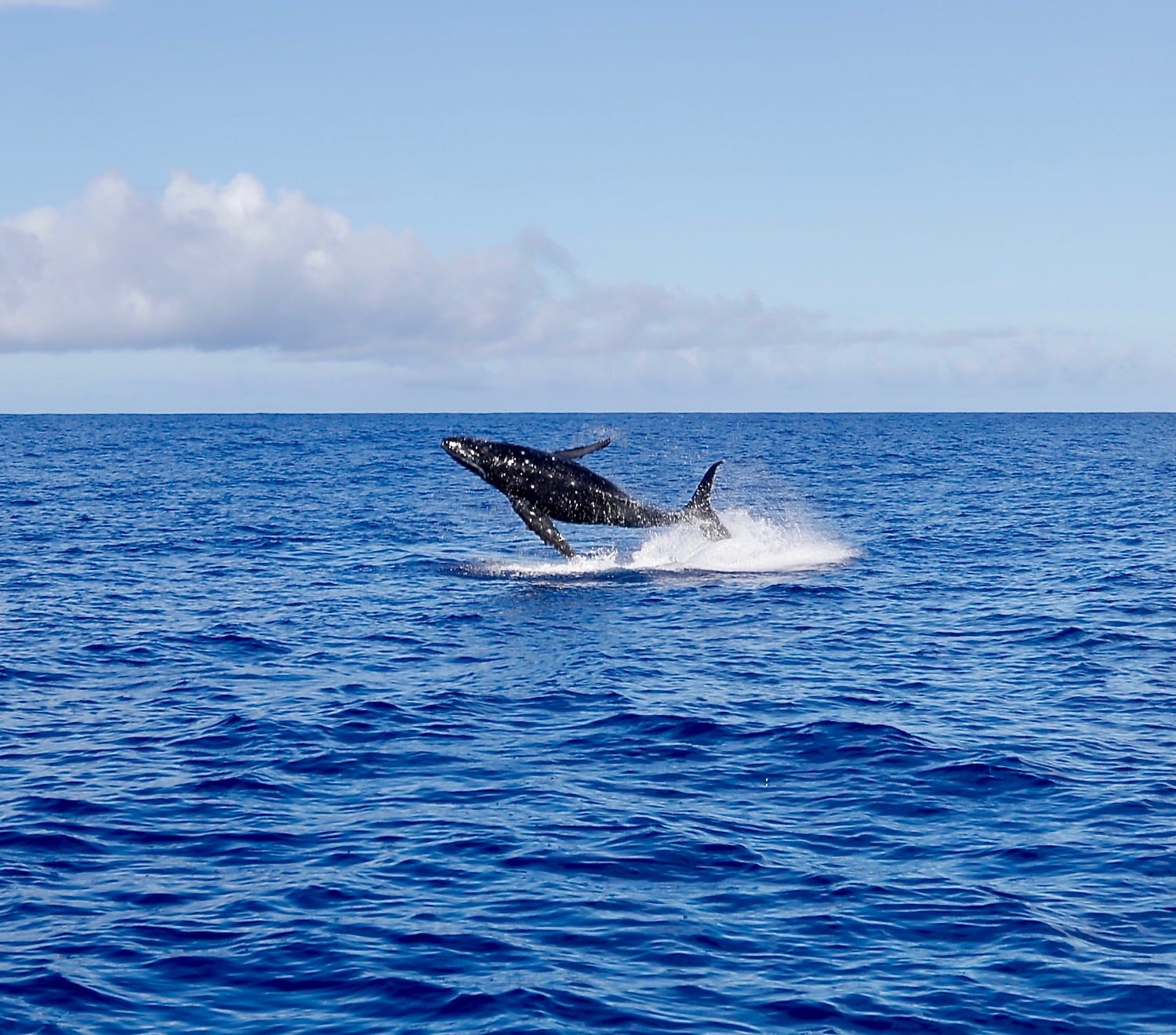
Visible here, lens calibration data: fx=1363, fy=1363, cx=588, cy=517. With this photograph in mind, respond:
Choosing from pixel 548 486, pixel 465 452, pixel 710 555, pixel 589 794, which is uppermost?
pixel 465 452

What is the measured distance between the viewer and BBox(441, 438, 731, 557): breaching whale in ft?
98.7

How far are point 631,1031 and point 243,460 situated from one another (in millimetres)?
92498

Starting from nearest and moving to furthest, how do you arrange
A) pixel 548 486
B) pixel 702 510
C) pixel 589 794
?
pixel 589 794 → pixel 548 486 → pixel 702 510

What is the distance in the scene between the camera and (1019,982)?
11.4 meters

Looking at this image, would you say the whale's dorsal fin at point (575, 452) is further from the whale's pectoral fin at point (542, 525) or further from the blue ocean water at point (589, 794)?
the blue ocean water at point (589, 794)

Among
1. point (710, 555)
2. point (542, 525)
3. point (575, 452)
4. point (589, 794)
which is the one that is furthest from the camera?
point (710, 555)

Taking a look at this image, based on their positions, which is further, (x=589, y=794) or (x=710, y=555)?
(x=710, y=555)

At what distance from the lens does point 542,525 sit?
29766mm

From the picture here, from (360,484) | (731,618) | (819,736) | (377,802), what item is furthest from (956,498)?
(377,802)

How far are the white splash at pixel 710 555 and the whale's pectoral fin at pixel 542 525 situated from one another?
128 inches

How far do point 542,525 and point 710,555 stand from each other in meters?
8.89

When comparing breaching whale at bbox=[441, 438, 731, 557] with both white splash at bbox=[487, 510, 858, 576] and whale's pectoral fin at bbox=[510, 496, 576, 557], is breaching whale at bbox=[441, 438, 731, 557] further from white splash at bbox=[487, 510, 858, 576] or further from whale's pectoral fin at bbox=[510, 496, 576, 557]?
white splash at bbox=[487, 510, 858, 576]

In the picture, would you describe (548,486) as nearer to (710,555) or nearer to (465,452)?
(465,452)

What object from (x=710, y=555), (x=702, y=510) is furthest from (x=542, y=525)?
(x=710, y=555)
